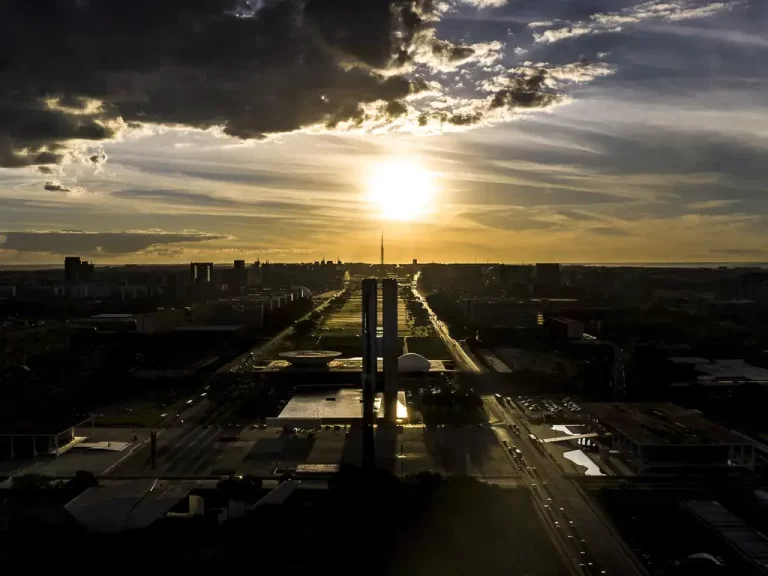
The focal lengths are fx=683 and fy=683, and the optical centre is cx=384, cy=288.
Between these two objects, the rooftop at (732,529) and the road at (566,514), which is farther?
the rooftop at (732,529)

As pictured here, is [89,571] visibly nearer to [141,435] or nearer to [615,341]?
[141,435]

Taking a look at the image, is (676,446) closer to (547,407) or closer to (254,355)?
(547,407)

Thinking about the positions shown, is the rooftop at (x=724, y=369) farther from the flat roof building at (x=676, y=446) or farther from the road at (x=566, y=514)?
the road at (x=566, y=514)

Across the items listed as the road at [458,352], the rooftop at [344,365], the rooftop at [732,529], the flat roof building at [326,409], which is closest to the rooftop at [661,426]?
the rooftop at [732,529]

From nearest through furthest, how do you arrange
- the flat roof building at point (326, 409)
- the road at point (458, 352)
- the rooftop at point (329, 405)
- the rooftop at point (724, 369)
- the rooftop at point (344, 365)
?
the flat roof building at point (326, 409) → the rooftop at point (329, 405) → the rooftop at point (724, 369) → the rooftop at point (344, 365) → the road at point (458, 352)

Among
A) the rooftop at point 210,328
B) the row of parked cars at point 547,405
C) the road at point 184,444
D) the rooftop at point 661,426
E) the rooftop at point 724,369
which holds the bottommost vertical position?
the road at point 184,444

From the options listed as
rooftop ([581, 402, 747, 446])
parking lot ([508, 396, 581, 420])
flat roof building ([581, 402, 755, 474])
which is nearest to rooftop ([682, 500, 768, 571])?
flat roof building ([581, 402, 755, 474])

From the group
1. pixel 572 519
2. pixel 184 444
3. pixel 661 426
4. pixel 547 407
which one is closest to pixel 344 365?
pixel 547 407

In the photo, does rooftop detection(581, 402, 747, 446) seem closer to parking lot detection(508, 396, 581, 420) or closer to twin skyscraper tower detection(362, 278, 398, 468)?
parking lot detection(508, 396, 581, 420)
